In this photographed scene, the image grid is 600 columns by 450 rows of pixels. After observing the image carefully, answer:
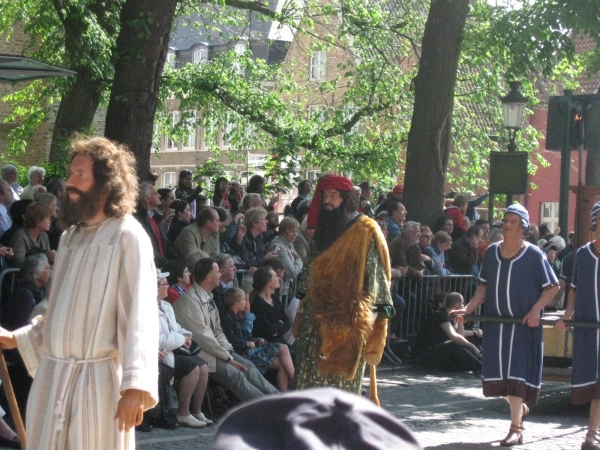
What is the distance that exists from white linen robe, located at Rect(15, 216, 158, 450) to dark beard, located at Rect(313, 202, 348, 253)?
3162 millimetres

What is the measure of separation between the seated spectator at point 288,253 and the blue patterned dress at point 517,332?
3601 mm

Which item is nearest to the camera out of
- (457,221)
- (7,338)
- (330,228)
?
(7,338)

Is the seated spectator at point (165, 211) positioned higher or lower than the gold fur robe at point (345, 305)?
higher

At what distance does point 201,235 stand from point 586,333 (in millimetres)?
4614

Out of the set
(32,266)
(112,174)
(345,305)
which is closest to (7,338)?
(112,174)

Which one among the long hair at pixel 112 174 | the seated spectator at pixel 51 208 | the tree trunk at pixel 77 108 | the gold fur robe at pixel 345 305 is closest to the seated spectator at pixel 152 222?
the seated spectator at pixel 51 208

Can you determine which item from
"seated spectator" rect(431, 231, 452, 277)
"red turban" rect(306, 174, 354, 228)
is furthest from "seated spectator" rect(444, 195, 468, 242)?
"red turban" rect(306, 174, 354, 228)

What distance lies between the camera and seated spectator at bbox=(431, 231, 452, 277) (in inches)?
596

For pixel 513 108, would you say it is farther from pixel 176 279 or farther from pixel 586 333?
pixel 176 279

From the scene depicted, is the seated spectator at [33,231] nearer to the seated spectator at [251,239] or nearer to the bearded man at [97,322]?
the seated spectator at [251,239]

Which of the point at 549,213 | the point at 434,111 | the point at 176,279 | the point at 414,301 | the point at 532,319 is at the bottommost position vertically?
the point at 414,301

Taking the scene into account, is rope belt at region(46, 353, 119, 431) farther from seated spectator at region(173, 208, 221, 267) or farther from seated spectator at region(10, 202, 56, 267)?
seated spectator at region(173, 208, 221, 267)

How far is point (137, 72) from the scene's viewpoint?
45.8ft

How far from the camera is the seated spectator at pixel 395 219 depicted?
15062 millimetres
